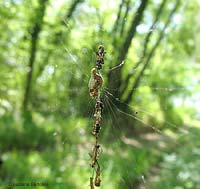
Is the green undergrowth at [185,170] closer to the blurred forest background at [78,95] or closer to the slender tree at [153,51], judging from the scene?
the blurred forest background at [78,95]

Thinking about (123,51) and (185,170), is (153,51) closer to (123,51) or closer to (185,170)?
(185,170)

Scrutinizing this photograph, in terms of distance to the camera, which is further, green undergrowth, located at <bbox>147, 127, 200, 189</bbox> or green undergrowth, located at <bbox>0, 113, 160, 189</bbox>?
green undergrowth, located at <bbox>147, 127, 200, 189</bbox>

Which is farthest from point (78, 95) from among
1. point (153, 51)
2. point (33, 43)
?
point (153, 51)

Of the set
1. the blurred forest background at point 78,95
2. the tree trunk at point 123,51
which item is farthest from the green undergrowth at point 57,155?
the tree trunk at point 123,51

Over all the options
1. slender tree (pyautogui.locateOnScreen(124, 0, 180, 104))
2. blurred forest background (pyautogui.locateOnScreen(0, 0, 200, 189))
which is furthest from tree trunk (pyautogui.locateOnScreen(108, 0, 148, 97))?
slender tree (pyautogui.locateOnScreen(124, 0, 180, 104))

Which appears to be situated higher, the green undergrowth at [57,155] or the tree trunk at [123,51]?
the tree trunk at [123,51]

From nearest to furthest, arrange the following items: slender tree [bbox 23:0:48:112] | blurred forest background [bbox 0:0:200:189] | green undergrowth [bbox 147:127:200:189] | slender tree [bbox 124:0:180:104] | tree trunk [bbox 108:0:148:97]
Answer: tree trunk [bbox 108:0:148:97] < blurred forest background [bbox 0:0:200:189] < slender tree [bbox 23:0:48:112] < green undergrowth [bbox 147:127:200:189] < slender tree [bbox 124:0:180:104]

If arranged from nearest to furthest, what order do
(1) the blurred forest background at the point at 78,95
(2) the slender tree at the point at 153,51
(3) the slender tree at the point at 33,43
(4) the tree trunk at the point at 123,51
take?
1. (4) the tree trunk at the point at 123,51
2. (1) the blurred forest background at the point at 78,95
3. (3) the slender tree at the point at 33,43
4. (2) the slender tree at the point at 153,51

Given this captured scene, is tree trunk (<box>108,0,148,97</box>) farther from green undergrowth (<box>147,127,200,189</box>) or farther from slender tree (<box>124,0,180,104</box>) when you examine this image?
green undergrowth (<box>147,127,200,189</box>)
